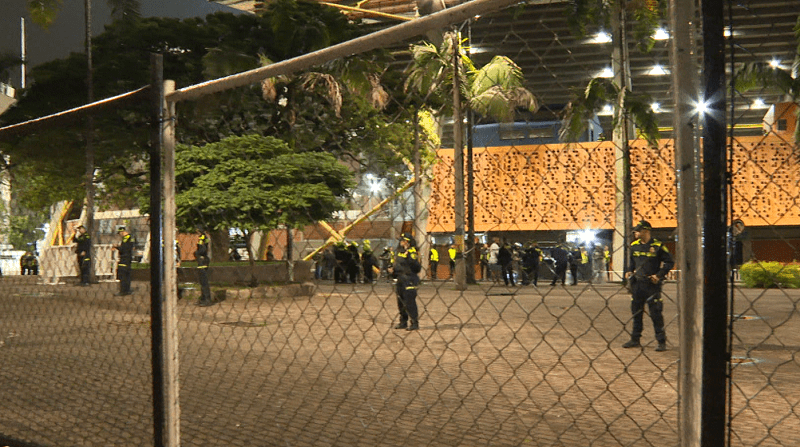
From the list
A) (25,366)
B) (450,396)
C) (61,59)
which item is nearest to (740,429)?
(450,396)

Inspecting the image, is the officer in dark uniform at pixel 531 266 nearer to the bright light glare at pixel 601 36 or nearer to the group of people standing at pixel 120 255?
the bright light glare at pixel 601 36

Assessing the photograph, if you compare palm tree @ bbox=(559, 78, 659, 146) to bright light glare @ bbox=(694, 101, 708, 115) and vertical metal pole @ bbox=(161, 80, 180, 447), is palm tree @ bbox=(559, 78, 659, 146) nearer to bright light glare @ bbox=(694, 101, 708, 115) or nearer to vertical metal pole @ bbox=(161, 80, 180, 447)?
bright light glare @ bbox=(694, 101, 708, 115)

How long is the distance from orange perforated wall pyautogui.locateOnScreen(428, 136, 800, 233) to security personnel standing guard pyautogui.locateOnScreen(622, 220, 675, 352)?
0.14 m

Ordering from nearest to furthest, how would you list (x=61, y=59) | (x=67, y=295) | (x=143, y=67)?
(x=67, y=295) → (x=143, y=67) → (x=61, y=59)

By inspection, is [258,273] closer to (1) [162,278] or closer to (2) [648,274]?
(1) [162,278]

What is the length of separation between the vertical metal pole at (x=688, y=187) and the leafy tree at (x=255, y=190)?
1.37m

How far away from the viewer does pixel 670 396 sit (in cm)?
703

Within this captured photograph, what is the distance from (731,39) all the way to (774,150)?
1.05ft

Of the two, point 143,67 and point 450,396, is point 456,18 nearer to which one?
point 450,396

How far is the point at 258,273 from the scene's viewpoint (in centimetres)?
884

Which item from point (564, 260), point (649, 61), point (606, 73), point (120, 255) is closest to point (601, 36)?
point (649, 61)

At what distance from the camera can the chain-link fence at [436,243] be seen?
7.54 ft

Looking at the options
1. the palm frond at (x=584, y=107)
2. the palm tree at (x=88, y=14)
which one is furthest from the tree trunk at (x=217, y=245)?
the palm tree at (x=88, y=14)

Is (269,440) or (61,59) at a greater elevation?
(61,59)
